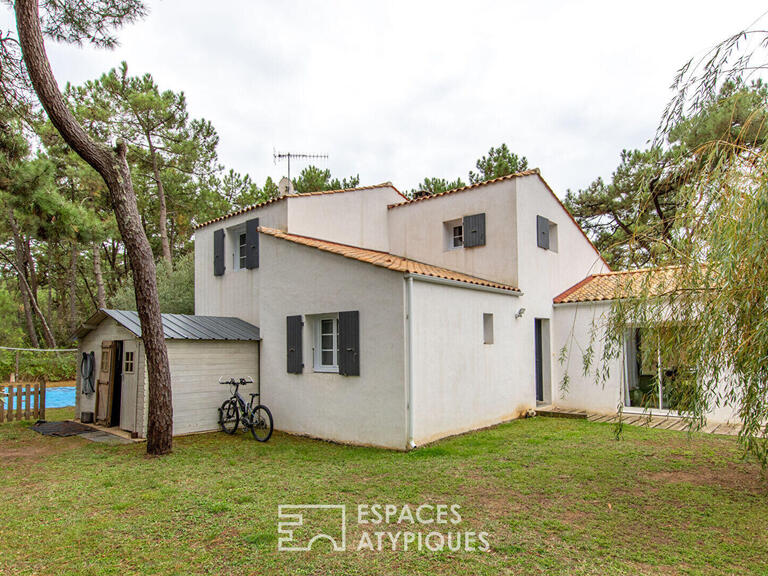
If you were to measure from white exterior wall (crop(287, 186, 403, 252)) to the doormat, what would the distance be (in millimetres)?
6094

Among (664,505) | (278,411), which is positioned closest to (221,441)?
(278,411)

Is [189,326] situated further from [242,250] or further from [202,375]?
[242,250]

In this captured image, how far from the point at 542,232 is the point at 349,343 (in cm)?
610

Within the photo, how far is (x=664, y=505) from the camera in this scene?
495 centimetres

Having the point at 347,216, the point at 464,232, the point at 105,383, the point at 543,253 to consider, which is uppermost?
the point at 347,216

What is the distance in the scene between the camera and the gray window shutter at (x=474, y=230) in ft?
36.2

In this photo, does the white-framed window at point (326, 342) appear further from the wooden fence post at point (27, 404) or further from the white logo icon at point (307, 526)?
the wooden fence post at point (27, 404)

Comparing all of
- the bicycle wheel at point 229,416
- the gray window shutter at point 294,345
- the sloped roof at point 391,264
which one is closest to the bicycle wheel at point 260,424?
the bicycle wheel at point 229,416

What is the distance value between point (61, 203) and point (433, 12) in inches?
366

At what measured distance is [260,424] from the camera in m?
9.16

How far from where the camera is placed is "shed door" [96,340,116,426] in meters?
9.95

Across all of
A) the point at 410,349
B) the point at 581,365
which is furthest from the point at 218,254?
the point at 581,365

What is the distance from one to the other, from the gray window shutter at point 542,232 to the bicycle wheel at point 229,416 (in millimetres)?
7829

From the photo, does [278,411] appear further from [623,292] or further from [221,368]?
[623,292]
